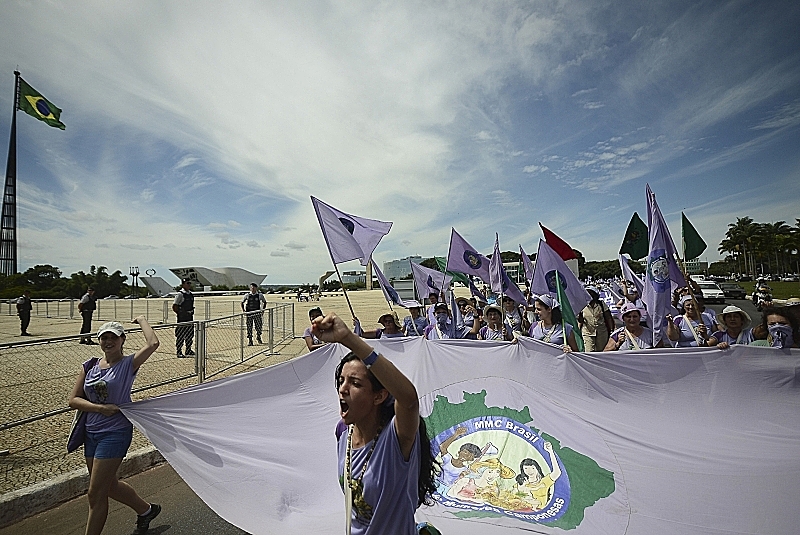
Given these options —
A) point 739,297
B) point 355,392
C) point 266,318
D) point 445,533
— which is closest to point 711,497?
point 445,533

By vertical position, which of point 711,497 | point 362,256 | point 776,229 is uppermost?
point 776,229

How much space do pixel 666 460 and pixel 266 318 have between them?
1314cm

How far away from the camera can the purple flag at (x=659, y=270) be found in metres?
5.62

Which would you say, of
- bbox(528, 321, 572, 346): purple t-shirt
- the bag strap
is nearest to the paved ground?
the bag strap

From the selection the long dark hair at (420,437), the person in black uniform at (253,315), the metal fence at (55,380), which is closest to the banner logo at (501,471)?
the long dark hair at (420,437)

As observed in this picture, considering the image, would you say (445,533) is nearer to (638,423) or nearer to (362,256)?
(638,423)

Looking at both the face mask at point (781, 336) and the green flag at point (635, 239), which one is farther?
the green flag at point (635, 239)

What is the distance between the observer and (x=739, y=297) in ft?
119

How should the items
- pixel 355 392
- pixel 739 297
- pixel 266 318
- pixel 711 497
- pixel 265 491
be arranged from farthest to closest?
pixel 739 297 < pixel 266 318 < pixel 265 491 < pixel 711 497 < pixel 355 392

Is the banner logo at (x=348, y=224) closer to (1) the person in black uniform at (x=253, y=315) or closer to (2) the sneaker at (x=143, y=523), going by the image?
(2) the sneaker at (x=143, y=523)

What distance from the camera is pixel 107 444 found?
337cm

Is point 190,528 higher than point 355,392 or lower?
lower

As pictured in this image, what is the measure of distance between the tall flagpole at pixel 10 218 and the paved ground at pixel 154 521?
1995 inches

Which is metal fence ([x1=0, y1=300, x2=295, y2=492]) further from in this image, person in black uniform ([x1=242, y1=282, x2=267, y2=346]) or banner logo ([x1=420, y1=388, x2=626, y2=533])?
banner logo ([x1=420, y1=388, x2=626, y2=533])
